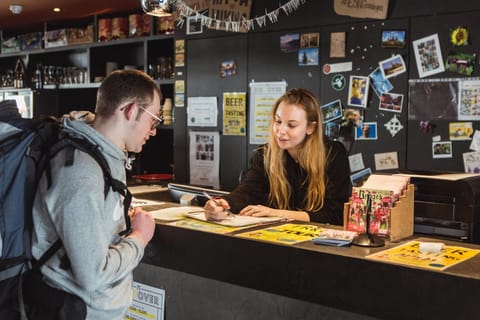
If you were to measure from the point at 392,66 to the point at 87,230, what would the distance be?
2.74 metres

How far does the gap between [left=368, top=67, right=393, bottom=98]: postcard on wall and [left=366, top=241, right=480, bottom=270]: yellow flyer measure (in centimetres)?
207

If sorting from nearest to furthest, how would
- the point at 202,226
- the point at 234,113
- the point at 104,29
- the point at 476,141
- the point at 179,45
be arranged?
1. the point at 202,226
2. the point at 476,141
3. the point at 234,113
4. the point at 179,45
5. the point at 104,29

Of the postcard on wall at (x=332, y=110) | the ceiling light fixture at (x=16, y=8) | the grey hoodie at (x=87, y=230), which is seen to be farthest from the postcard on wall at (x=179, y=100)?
the grey hoodie at (x=87, y=230)

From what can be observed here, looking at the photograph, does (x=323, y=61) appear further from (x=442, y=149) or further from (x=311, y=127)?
(x=311, y=127)

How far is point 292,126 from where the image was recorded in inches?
107

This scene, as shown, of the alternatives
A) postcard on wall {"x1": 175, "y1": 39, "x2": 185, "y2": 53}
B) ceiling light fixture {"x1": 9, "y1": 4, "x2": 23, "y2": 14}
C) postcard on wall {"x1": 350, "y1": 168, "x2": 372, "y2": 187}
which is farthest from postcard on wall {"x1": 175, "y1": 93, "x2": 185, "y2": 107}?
ceiling light fixture {"x1": 9, "y1": 4, "x2": 23, "y2": 14}

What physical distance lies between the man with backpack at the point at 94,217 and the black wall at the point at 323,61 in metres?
2.30

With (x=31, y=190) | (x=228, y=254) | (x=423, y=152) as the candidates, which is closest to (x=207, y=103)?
(x=423, y=152)

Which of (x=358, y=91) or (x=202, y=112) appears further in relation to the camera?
(x=202, y=112)

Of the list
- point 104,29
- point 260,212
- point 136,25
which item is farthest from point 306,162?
point 104,29

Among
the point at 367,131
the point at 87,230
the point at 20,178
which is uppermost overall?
the point at 367,131

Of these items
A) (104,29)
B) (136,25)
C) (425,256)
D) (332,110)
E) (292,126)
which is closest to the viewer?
(425,256)

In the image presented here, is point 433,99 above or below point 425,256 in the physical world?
above

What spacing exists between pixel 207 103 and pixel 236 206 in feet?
7.16
